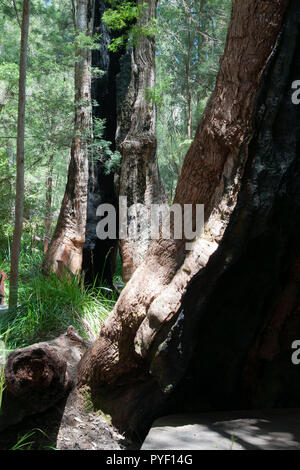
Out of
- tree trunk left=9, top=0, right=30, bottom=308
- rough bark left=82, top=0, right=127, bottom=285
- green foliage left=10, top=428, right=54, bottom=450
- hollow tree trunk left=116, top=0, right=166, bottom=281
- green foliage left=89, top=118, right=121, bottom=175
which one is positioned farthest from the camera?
rough bark left=82, top=0, right=127, bottom=285

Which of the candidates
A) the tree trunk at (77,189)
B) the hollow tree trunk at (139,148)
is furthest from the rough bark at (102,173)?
the hollow tree trunk at (139,148)

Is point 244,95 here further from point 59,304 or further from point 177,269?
point 59,304

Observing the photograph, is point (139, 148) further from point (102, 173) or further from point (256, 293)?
point (256, 293)

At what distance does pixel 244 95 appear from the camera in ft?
8.94

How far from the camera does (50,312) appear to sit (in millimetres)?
5352

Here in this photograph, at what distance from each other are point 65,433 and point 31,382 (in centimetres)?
52

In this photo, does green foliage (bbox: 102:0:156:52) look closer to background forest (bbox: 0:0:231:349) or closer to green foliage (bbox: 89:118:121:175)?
background forest (bbox: 0:0:231:349)

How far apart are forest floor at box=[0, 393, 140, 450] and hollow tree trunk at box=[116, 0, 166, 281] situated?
3.12 m

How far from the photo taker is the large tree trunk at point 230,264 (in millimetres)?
2693

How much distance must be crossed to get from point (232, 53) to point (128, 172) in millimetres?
3922

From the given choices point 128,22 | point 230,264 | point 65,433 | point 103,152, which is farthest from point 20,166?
point 128,22

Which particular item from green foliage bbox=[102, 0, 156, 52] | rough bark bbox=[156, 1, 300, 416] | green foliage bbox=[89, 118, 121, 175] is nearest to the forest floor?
rough bark bbox=[156, 1, 300, 416]

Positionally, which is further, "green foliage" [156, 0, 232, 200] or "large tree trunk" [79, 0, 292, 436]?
"green foliage" [156, 0, 232, 200]

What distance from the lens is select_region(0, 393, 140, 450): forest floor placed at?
10.2 feet
